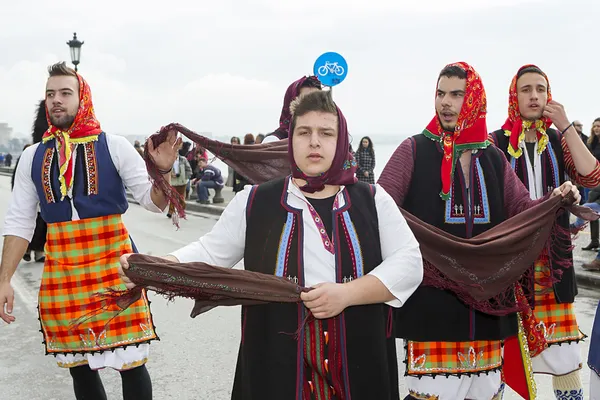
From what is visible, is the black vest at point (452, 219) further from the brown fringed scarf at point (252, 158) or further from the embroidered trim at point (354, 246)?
the embroidered trim at point (354, 246)

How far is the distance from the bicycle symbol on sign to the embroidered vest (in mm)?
6280

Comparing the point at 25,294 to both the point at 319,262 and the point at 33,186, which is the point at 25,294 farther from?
the point at 319,262

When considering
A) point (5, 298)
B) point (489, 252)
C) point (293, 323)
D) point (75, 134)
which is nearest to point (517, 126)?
point (489, 252)

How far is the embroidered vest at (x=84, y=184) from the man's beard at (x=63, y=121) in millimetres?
129

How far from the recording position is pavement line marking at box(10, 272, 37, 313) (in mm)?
7610

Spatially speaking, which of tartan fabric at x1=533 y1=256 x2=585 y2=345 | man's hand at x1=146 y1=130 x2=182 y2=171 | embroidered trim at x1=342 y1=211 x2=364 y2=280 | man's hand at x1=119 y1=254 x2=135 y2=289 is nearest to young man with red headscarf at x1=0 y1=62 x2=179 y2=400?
man's hand at x1=146 y1=130 x2=182 y2=171

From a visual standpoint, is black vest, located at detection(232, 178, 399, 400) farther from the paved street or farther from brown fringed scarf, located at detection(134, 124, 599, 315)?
the paved street

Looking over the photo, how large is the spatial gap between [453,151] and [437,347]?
1.03m

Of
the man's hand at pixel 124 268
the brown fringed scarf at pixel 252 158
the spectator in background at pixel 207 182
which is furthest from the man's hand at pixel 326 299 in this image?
the spectator in background at pixel 207 182

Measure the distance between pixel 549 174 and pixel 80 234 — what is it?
2.78 meters

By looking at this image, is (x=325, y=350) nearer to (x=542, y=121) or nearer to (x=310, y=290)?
(x=310, y=290)

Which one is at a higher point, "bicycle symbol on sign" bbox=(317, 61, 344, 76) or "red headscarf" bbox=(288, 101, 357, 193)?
"bicycle symbol on sign" bbox=(317, 61, 344, 76)

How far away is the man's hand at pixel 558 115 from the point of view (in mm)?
4062

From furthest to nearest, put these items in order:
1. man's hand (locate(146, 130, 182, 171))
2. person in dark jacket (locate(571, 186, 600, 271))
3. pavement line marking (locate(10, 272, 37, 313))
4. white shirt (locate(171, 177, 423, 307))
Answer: person in dark jacket (locate(571, 186, 600, 271)) < pavement line marking (locate(10, 272, 37, 313)) < man's hand (locate(146, 130, 182, 171)) < white shirt (locate(171, 177, 423, 307))
